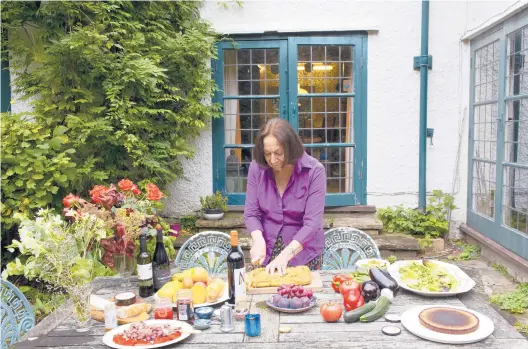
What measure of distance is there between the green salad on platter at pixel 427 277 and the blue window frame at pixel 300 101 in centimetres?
326

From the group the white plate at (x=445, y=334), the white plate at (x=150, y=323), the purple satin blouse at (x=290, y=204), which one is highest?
the purple satin blouse at (x=290, y=204)

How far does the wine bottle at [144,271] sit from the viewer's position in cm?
235

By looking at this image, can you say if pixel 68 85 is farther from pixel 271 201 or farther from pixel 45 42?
pixel 271 201

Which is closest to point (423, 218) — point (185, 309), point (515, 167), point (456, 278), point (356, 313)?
point (515, 167)

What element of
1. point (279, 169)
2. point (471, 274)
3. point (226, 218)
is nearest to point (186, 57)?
point (226, 218)

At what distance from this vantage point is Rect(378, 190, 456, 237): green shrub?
5.59 m

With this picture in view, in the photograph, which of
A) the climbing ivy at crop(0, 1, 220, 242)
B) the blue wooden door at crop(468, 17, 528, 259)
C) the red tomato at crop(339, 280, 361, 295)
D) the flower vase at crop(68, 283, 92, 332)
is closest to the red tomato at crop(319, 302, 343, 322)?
the red tomato at crop(339, 280, 361, 295)

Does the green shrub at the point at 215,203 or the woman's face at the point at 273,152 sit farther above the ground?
the woman's face at the point at 273,152

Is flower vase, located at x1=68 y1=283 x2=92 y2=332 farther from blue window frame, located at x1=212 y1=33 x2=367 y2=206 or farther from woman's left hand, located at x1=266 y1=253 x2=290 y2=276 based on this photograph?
blue window frame, located at x1=212 y1=33 x2=367 y2=206

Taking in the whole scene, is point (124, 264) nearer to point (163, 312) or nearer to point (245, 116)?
point (163, 312)

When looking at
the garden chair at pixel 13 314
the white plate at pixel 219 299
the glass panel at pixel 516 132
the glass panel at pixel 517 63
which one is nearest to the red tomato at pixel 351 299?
the white plate at pixel 219 299

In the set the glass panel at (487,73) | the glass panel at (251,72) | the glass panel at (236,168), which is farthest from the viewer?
the glass panel at (236,168)

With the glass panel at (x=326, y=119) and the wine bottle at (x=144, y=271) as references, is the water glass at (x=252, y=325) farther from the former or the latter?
the glass panel at (x=326, y=119)

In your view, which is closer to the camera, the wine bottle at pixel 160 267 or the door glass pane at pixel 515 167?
the wine bottle at pixel 160 267
